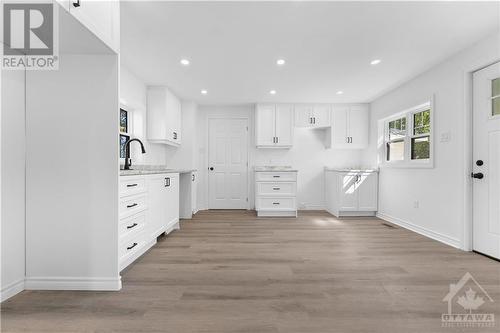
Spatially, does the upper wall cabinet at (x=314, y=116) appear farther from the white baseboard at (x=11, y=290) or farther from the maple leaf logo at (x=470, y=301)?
the white baseboard at (x=11, y=290)

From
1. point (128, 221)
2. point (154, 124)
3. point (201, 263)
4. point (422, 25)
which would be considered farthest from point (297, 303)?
point (154, 124)

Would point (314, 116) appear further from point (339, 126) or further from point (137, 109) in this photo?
point (137, 109)

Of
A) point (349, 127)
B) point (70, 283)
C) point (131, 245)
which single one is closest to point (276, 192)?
point (349, 127)

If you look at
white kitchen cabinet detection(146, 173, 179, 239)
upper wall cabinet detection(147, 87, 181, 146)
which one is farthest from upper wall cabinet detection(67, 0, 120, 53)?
upper wall cabinet detection(147, 87, 181, 146)

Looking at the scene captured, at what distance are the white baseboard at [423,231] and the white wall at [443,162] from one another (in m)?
0.01

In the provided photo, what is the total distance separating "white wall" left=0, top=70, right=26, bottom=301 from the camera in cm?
160

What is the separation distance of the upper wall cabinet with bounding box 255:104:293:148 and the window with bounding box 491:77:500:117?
3058mm

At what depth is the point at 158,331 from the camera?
1.35 m

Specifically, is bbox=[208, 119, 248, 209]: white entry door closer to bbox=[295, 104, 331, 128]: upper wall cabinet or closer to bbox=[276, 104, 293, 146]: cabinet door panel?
bbox=[276, 104, 293, 146]: cabinet door panel

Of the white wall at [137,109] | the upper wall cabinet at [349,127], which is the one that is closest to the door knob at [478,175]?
the upper wall cabinet at [349,127]

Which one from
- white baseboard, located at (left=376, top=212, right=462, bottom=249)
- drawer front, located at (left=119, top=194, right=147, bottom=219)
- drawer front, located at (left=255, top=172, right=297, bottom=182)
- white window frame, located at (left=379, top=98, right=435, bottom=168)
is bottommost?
white baseboard, located at (left=376, top=212, right=462, bottom=249)

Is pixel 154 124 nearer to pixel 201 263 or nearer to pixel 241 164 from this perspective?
pixel 241 164

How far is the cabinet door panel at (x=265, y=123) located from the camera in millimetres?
4988

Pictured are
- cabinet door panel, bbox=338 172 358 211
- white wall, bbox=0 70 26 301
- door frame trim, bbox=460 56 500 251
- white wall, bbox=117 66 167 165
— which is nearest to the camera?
white wall, bbox=0 70 26 301
